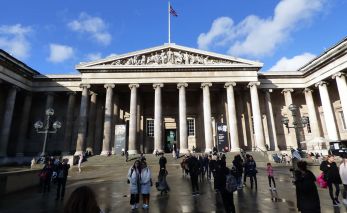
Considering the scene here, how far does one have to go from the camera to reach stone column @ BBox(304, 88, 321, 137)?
107 ft

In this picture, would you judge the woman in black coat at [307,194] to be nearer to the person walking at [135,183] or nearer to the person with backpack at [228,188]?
the person with backpack at [228,188]

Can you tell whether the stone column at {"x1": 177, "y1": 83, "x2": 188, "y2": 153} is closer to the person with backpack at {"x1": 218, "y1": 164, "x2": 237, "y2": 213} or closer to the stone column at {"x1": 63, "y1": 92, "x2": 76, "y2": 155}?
the stone column at {"x1": 63, "y1": 92, "x2": 76, "y2": 155}

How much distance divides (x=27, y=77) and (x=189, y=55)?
2257cm

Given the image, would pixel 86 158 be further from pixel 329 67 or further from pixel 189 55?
pixel 329 67

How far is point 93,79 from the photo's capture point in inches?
1231

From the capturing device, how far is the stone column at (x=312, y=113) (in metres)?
32.7

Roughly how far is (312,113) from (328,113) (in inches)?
111

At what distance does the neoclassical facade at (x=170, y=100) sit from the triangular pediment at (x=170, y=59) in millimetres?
130

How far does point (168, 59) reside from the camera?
31938mm

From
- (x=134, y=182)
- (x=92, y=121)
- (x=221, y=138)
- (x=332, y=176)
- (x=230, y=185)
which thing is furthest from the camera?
(x=92, y=121)

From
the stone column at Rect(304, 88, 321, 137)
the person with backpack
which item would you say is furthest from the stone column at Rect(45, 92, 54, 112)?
the stone column at Rect(304, 88, 321, 137)

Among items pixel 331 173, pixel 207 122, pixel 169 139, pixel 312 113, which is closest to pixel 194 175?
pixel 331 173

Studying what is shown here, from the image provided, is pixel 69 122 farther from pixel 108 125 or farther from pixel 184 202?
pixel 184 202

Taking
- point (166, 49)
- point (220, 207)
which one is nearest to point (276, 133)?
point (166, 49)
